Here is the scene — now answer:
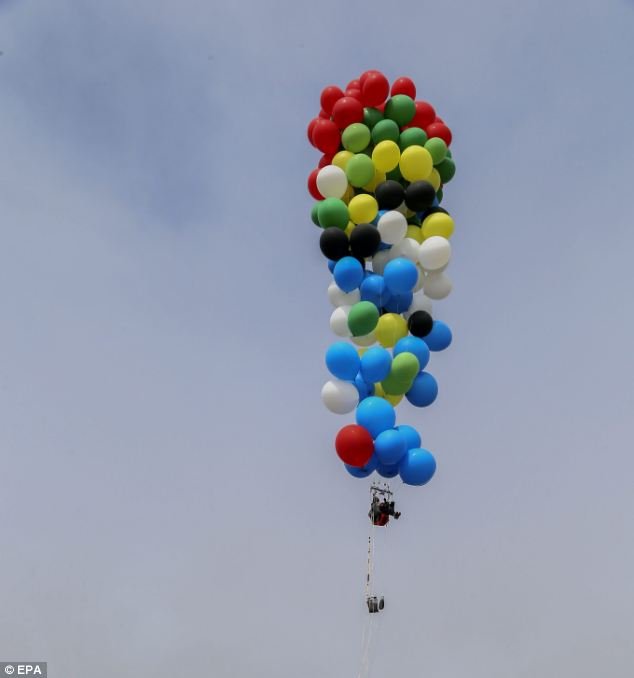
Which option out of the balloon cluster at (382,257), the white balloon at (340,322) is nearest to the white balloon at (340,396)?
the balloon cluster at (382,257)

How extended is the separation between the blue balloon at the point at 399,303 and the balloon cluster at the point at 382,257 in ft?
0.04

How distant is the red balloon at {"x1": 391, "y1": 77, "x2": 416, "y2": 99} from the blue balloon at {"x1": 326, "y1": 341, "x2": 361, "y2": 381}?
3430 mm

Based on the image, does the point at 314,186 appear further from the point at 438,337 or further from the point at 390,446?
the point at 390,446

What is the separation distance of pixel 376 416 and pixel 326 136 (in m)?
3.61

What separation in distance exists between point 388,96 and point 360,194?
58.5 inches

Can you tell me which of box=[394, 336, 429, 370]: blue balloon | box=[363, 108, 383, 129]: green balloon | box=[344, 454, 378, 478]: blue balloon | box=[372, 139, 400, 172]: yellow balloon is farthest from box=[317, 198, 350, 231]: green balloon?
box=[344, 454, 378, 478]: blue balloon

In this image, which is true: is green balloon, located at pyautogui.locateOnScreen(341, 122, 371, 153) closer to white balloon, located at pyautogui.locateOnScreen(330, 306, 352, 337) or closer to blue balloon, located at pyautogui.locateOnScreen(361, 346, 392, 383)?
white balloon, located at pyautogui.locateOnScreen(330, 306, 352, 337)

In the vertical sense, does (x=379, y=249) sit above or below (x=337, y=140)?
below

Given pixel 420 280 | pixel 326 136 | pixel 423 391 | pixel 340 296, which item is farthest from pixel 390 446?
pixel 326 136

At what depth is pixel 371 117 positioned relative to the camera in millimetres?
8258

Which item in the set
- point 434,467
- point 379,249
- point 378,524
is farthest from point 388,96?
point 378,524

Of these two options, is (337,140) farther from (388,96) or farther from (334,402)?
(334,402)

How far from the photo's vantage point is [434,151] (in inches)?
315

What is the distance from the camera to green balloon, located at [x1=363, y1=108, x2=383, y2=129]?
8.26m
